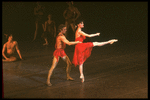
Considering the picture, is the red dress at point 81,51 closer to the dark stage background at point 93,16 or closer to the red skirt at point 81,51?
the red skirt at point 81,51

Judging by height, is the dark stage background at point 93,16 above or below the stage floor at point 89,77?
above

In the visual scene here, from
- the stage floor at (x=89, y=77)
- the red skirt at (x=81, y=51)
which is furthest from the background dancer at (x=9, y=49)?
the red skirt at (x=81, y=51)

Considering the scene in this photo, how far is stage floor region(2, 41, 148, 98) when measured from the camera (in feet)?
23.2

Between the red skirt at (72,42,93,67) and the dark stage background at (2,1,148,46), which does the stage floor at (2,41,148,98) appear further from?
the dark stage background at (2,1,148,46)

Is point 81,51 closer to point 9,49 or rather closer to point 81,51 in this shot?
point 81,51

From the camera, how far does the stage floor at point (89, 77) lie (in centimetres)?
708

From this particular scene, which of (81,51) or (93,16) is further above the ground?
(93,16)

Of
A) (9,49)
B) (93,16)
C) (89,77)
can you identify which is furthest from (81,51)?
(93,16)

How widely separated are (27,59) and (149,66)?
13.4 ft

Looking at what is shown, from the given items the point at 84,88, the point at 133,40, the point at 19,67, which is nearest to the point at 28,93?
the point at 84,88

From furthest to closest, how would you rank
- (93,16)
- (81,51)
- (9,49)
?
1. (93,16)
2. (9,49)
3. (81,51)

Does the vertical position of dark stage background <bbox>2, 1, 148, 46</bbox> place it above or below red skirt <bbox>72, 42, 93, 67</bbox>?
above

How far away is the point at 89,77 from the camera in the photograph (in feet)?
27.8

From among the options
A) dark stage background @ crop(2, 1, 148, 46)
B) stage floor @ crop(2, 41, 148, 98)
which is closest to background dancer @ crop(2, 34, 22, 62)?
stage floor @ crop(2, 41, 148, 98)
